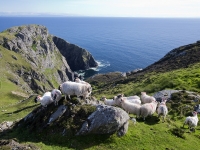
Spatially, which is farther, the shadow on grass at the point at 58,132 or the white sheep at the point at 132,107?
the white sheep at the point at 132,107

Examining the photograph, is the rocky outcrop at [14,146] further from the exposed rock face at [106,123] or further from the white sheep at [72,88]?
the white sheep at [72,88]

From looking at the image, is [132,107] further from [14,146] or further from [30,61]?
[30,61]

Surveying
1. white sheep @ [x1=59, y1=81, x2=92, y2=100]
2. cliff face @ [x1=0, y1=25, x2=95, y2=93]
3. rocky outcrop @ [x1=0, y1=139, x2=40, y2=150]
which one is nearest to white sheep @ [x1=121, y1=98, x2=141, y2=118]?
white sheep @ [x1=59, y1=81, x2=92, y2=100]

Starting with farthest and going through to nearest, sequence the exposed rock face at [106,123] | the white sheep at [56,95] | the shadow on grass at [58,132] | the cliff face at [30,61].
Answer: the cliff face at [30,61] < the white sheep at [56,95] < the exposed rock face at [106,123] < the shadow on grass at [58,132]

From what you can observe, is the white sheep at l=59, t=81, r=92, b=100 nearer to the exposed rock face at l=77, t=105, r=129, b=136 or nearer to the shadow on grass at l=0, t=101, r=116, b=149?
the shadow on grass at l=0, t=101, r=116, b=149

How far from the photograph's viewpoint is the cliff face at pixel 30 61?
122m

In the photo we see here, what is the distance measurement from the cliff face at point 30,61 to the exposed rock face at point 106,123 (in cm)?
9177

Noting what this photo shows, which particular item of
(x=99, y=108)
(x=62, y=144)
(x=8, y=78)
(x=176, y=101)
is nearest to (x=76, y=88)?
(x=99, y=108)

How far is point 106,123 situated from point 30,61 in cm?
14349

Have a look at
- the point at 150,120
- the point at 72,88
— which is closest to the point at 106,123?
the point at 72,88

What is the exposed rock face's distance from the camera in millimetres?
20344

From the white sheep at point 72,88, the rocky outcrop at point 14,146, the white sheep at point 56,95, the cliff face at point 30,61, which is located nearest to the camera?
the rocky outcrop at point 14,146

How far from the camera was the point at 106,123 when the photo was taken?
66.7ft

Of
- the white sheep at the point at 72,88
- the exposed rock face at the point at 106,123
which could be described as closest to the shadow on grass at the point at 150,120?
the exposed rock face at the point at 106,123
